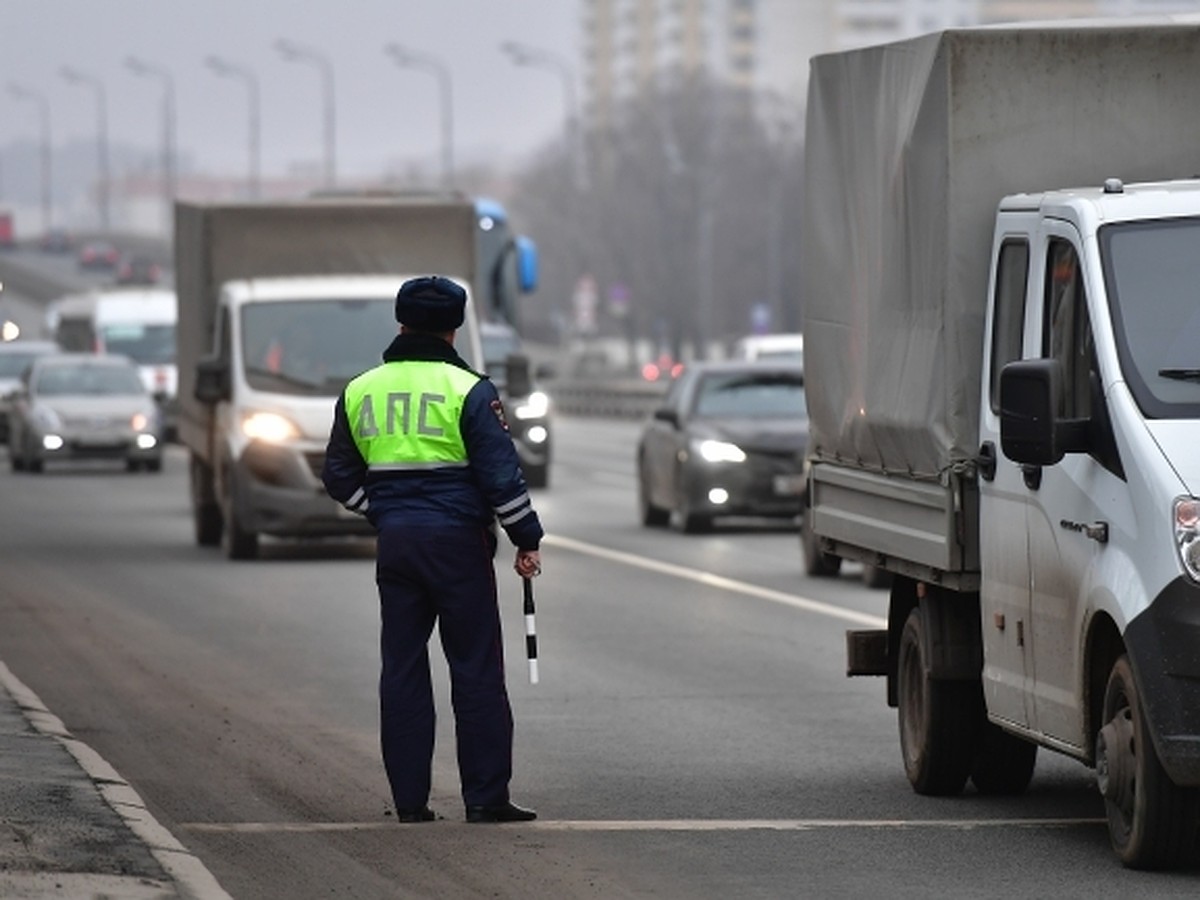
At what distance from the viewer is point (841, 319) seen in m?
12.3

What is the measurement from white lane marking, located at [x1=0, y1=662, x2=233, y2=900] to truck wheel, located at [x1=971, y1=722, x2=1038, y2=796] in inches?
116

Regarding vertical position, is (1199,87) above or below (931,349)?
above

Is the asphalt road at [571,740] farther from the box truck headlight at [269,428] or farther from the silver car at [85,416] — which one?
the silver car at [85,416]

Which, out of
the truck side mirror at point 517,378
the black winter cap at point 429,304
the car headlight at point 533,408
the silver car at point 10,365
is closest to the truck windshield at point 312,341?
the truck side mirror at point 517,378

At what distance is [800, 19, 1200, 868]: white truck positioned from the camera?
894 cm

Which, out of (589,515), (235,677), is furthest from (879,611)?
(589,515)

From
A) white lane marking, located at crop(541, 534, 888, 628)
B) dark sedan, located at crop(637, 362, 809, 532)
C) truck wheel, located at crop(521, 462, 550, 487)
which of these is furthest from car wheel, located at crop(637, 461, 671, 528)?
truck wheel, located at crop(521, 462, 550, 487)

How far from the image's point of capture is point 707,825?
10.4 m

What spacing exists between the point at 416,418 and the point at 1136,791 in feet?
8.72

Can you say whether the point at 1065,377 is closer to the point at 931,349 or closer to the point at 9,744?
the point at 931,349

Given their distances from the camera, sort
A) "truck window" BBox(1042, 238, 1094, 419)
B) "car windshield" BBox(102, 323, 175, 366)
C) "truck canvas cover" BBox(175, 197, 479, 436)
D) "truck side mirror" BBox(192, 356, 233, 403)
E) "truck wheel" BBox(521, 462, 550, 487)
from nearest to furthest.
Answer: "truck window" BBox(1042, 238, 1094, 419) → "truck side mirror" BBox(192, 356, 233, 403) → "truck canvas cover" BBox(175, 197, 479, 436) → "truck wheel" BBox(521, 462, 550, 487) → "car windshield" BBox(102, 323, 175, 366)

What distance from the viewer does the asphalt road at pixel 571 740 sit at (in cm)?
923

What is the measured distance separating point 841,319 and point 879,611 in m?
7.72

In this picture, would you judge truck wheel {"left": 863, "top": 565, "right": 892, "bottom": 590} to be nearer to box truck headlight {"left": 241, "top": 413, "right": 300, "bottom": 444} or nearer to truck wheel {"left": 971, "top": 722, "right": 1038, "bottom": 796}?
box truck headlight {"left": 241, "top": 413, "right": 300, "bottom": 444}
